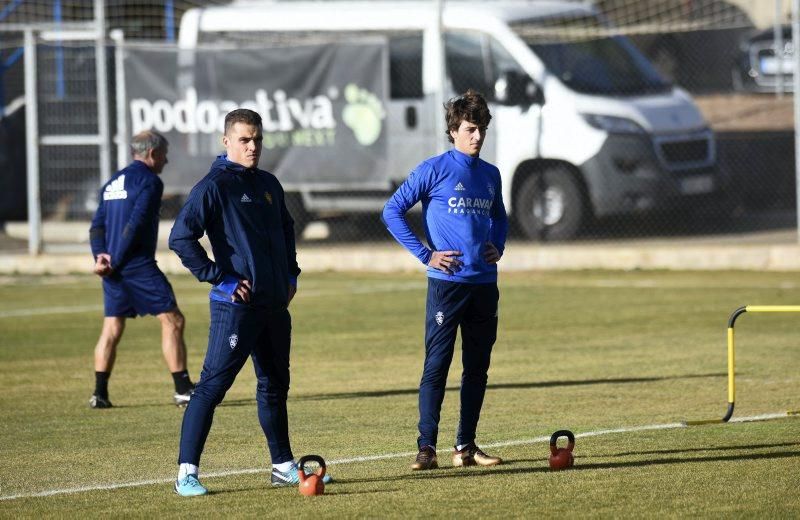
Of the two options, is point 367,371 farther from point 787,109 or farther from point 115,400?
point 787,109

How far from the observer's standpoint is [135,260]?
11062 millimetres

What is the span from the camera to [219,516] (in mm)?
7250

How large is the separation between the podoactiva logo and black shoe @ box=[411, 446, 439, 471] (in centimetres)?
1337

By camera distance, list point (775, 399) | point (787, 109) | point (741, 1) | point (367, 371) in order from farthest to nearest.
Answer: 1. point (741, 1)
2. point (787, 109)
3. point (367, 371)
4. point (775, 399)

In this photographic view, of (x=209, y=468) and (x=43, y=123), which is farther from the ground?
(x=43, y=123)

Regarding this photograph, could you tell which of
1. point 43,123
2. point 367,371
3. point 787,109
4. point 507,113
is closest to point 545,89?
point 507,113

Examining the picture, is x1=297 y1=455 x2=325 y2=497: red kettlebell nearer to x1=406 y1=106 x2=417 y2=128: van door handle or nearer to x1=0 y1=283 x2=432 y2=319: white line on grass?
x1=0 y1=283 x2=432 y2=319: white line on grass

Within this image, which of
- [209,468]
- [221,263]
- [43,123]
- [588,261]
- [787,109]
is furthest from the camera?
[787,109]

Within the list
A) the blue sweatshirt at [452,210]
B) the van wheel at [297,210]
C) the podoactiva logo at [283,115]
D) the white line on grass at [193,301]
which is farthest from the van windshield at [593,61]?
the blue sweatshirt at [452,210]

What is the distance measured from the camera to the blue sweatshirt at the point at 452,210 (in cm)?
830

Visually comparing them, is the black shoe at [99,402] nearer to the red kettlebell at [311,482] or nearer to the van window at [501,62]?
the red kettlebell at [311,482]

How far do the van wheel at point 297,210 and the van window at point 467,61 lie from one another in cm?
275

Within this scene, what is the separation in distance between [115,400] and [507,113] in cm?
1074

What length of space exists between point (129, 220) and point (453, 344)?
344 centimetres
